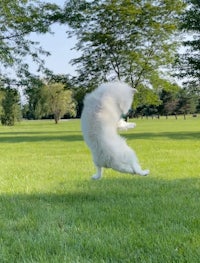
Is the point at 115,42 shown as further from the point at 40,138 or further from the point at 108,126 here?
the point at 108,126

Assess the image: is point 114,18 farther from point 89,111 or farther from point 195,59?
point 89,111

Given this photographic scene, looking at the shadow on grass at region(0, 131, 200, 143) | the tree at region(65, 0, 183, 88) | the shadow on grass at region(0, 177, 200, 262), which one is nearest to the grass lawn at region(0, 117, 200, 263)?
the shadow on grass at region(0, 177, 200, 262)

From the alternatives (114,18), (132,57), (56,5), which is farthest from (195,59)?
(56,5)

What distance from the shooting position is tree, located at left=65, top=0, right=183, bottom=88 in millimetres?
29703

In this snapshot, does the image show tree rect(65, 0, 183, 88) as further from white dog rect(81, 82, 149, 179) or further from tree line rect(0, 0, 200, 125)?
white dog rect(81, 82, 149, 179)

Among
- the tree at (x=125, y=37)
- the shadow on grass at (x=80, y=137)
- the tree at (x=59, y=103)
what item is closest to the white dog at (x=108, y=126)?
the shadow on grass at (x=80, y=137)

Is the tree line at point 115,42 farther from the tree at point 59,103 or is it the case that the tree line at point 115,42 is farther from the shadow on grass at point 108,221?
the tree at point 59,103

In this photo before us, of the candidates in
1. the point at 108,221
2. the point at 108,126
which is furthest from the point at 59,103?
the point at 108,221

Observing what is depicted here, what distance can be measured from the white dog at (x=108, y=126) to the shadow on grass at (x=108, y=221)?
55 centimetres

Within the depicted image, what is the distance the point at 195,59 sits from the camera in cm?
2697

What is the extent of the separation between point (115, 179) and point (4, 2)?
62.0ft

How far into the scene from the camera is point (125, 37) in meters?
30.2

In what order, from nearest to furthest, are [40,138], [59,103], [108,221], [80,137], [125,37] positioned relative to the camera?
[108,221] → [80,137] → [40,138] → [125,37] → [59,103]

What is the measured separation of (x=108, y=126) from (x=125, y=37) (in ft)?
85.6
